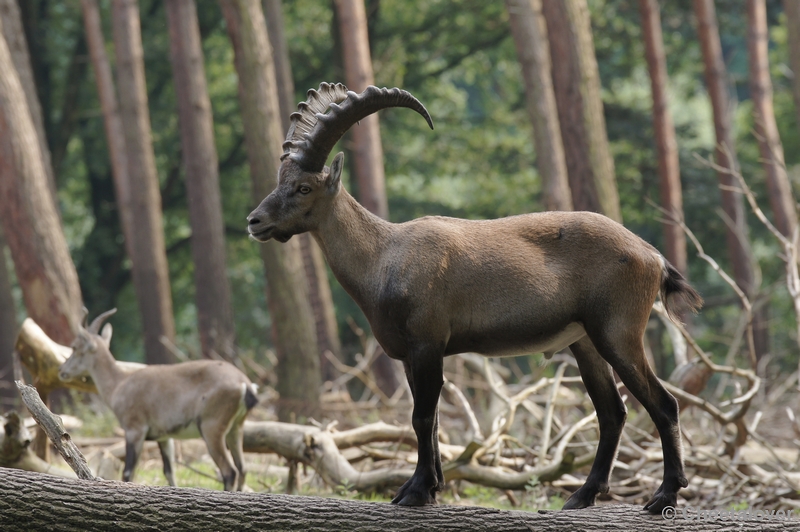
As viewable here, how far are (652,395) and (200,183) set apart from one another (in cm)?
1396

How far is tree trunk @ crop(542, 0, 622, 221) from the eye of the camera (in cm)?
1225

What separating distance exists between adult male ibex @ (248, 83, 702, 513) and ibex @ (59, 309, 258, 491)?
3099 millimetres

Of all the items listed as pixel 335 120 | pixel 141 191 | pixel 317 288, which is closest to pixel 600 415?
pixel 335 120

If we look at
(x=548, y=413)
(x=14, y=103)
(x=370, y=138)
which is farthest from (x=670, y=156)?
(x=14, y=103)

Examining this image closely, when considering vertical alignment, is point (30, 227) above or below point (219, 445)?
above

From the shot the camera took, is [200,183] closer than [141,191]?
Yes

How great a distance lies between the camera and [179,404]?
7.85 m

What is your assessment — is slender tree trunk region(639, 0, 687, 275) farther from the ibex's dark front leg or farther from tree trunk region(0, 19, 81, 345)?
the ibex's dark front leg

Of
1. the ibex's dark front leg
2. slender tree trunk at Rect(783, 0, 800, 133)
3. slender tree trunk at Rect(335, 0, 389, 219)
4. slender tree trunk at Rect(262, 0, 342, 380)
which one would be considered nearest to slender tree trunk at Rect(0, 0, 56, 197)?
slender tree trunk at Rect(262, 0, 342, 380)

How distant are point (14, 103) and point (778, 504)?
10411 mm

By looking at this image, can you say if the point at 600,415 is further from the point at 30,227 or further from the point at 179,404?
the point at 30,227

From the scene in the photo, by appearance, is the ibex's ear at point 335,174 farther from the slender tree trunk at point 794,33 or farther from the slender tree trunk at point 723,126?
the slender tree trunk at point 723,126

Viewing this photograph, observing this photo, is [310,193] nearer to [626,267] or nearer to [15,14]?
[626,267]

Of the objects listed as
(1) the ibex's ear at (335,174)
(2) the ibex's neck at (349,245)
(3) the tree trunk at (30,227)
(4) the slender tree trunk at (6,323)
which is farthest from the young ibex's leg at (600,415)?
(4) the slender tree trunk at (6,323)
